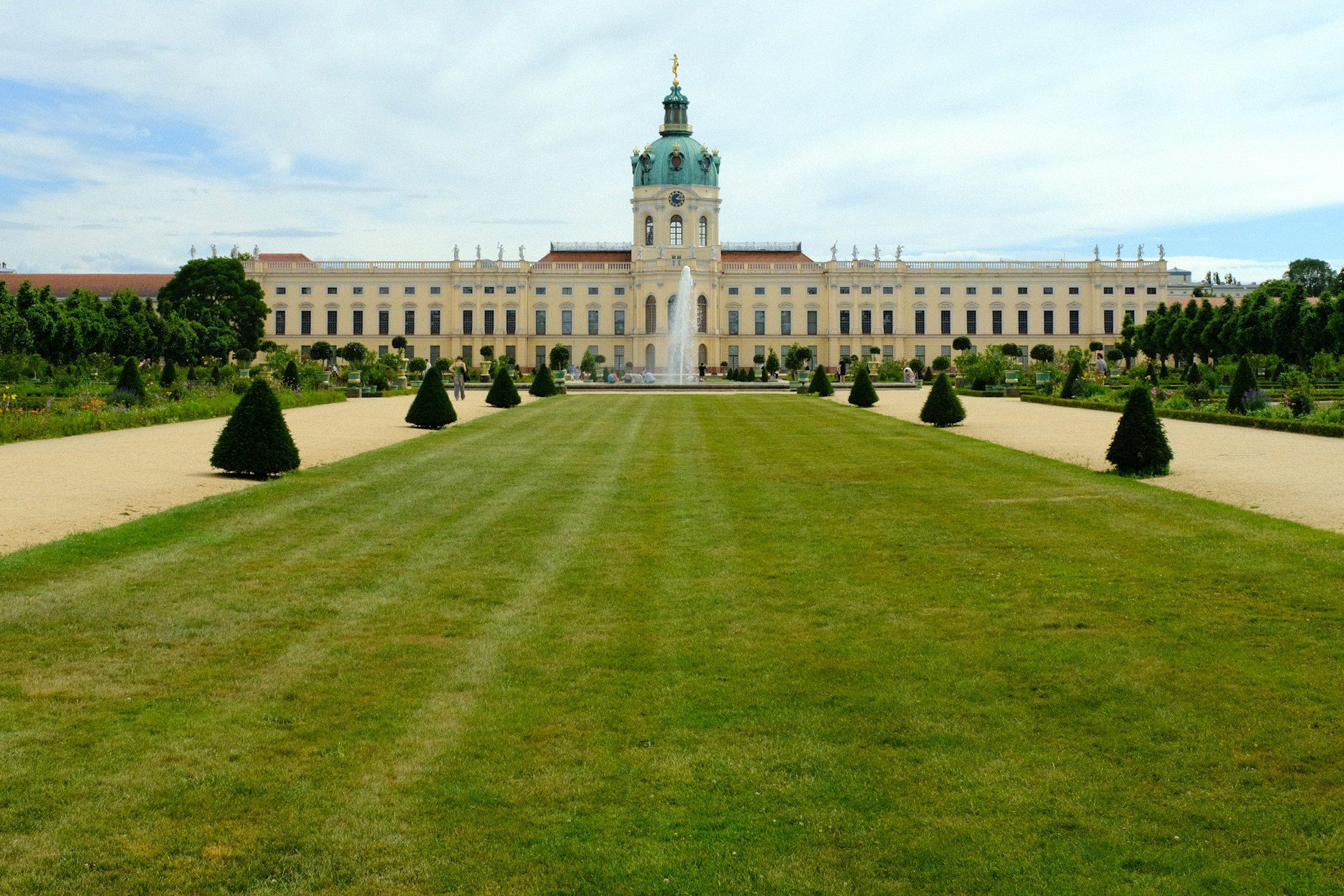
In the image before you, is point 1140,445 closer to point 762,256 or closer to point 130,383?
point 130,383

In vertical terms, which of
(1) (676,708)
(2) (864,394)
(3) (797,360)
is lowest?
(1) (676,708)

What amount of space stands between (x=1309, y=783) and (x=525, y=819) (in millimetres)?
2893

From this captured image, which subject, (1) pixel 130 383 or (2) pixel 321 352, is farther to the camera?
(2) pixel 321 352

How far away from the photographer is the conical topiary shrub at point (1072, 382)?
3259cm

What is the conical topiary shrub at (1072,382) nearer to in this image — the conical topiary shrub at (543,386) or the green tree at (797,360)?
the conical topiary shrub at (543,386)

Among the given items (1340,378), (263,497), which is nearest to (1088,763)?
(263,497)

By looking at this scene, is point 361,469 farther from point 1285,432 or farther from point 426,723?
point 1285,432

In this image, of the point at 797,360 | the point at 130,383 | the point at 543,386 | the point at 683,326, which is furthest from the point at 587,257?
the point at 130,383

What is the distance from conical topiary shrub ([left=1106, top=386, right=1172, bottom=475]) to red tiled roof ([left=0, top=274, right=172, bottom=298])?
9012cm

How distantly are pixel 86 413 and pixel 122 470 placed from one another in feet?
25.3

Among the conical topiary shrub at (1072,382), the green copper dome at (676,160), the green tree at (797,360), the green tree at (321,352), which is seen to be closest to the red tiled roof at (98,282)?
the green tree at (321,352)

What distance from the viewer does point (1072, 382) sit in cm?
3278

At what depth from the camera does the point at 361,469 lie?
47.4 feet

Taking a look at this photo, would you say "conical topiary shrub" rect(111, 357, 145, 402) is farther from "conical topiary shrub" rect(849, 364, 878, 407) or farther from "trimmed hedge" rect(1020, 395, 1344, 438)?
"trimmed hedge" rect(1020, 395, 1344, 438)
